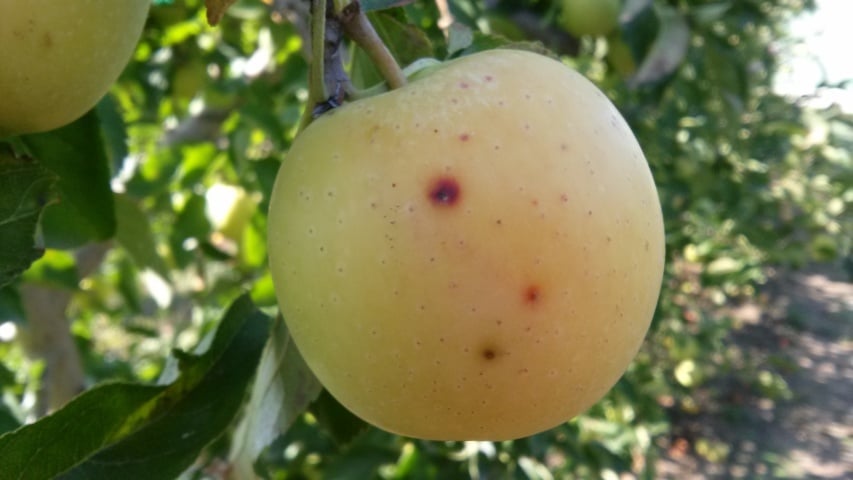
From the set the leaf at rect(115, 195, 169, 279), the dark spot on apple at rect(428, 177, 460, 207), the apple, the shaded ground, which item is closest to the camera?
the dark spot on apple at rect(428, 177, 460, 207)

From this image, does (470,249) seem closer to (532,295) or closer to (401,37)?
(532,295)

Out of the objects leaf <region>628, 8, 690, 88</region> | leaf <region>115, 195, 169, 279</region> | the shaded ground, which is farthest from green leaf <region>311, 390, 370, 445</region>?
the shaded ground

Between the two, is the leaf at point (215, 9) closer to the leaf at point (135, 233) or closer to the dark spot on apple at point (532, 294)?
the dark spot on apple at point (532, 294)

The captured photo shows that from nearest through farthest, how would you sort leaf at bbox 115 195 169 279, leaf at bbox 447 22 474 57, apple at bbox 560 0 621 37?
leaf at bbox 447 22 474 57 → leaf at bbox 115 195 169 279 → apple at bbox 560 0 621 37

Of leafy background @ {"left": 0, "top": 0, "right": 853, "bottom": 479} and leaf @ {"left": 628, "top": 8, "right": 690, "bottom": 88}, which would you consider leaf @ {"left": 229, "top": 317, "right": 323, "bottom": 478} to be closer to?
leafy background @ {"left": 0, "top": 0, "right": 853, "bottom": 479}

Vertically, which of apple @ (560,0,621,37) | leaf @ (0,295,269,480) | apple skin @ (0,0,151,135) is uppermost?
apple skin @ (0,0,151,135)

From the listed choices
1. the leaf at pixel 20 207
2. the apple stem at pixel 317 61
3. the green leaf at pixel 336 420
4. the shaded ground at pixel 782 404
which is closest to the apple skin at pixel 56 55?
the leaf at pixel 20 207

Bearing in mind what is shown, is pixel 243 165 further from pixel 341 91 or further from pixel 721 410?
pixel 721 410
